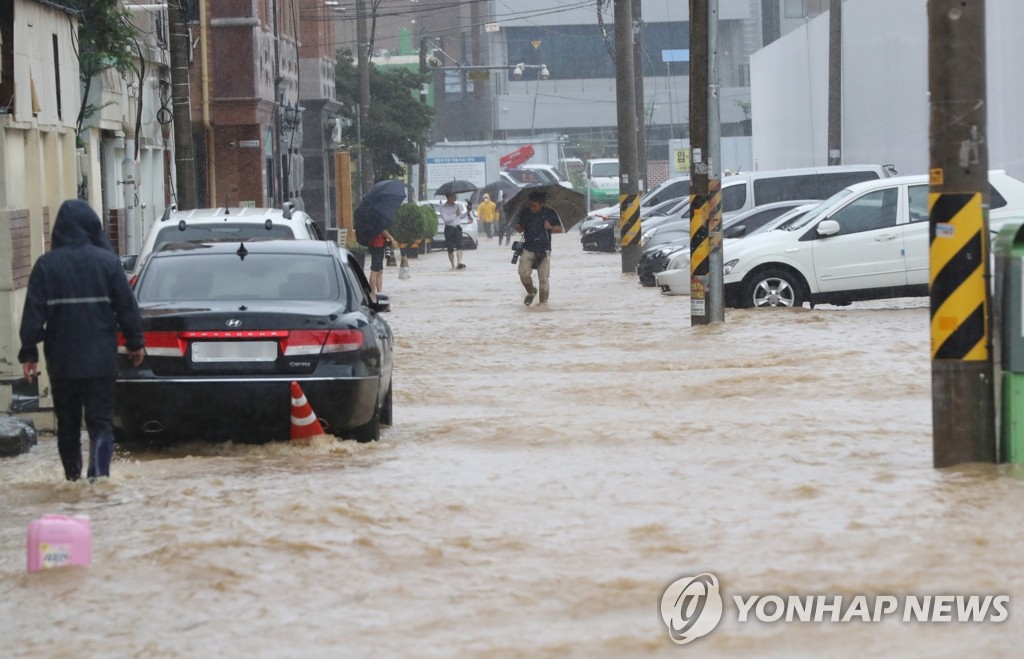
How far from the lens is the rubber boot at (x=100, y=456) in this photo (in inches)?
363

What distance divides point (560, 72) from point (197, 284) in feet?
311

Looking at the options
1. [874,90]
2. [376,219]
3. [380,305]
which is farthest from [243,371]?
[874,90]

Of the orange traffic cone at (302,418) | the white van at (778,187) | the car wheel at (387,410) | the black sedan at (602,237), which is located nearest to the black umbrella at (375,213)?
the white van at (778,187)

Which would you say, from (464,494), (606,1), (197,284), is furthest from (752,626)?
(606,1)

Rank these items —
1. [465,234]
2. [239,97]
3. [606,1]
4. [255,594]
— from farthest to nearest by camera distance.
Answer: [465,234]
[606,1]
[239,97]
[255,594]

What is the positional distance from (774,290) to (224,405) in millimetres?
11607

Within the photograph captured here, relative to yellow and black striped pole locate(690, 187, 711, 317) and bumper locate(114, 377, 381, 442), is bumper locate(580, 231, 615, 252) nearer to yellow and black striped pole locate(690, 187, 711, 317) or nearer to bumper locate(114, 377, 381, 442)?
yellow and black striped pole locate(690, 187, 711, 317)

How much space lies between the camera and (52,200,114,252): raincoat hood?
30.1 feet

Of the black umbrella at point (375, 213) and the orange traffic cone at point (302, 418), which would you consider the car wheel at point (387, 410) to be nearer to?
the orange traffic cone at point (302, 418)

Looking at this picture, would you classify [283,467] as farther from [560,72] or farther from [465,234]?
[560,72]

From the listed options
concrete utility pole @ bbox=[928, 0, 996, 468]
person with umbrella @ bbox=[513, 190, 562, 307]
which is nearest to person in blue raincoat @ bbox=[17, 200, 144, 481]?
concrete utility pole @ bbox=[928, 0, 996, 468]

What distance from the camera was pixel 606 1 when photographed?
45875 mm

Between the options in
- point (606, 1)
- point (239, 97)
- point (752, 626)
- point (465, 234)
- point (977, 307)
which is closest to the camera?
point (752, 626)

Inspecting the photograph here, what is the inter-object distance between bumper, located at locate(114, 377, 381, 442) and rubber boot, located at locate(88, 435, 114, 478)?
78 centimetres
